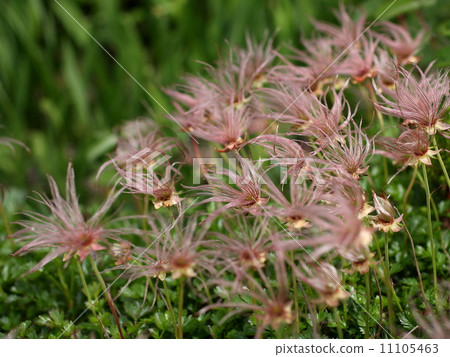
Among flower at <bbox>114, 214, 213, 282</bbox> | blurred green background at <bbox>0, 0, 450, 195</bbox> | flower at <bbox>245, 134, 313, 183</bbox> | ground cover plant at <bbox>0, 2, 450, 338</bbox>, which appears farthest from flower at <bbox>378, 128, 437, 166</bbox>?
blurred green background at <bbox>0, 0, 450, 195</bbox>

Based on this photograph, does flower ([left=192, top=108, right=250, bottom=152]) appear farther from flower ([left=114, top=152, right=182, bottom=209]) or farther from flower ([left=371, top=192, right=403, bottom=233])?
flower ([left=371, top=192, right=403, bottom=233])

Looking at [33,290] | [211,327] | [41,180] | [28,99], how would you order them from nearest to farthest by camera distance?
[211,327] < [33,290] < [41,180] < [28,99]

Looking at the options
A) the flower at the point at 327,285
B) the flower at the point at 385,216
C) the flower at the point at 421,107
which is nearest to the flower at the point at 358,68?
the flower at the point at 421,107

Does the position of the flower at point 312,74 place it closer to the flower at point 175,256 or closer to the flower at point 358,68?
the flower at point 358,68
